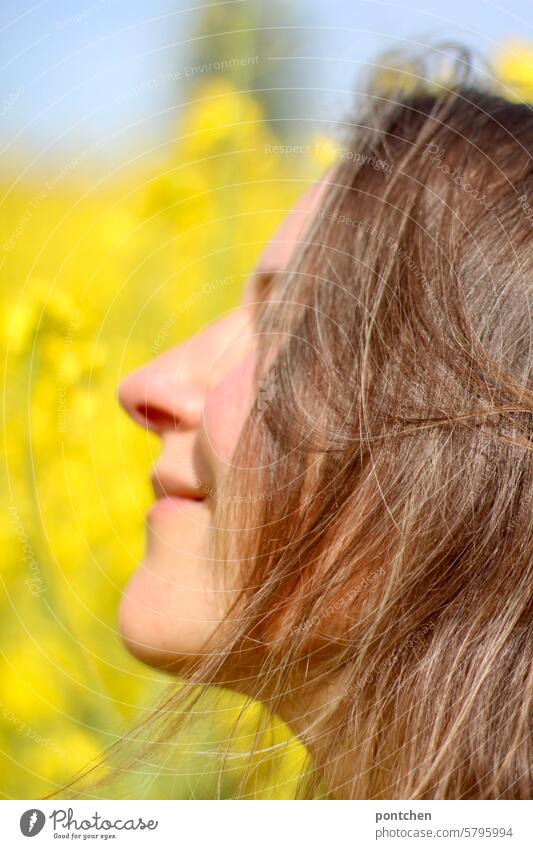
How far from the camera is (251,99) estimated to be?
1.70 ft

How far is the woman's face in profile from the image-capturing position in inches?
16.5

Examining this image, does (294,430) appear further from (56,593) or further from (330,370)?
(56,593)

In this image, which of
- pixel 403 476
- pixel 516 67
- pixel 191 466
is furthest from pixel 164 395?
pixel 516 67

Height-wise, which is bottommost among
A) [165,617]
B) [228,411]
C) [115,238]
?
[165,617]

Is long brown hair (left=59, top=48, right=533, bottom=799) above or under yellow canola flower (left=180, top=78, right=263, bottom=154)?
under

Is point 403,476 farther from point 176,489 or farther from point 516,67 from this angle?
point 516,67

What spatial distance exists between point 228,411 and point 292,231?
106mm

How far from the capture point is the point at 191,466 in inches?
17.2

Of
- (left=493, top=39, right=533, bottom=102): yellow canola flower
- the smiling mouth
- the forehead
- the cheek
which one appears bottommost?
the smiling mouth

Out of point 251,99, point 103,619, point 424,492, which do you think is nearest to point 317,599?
point 424,492

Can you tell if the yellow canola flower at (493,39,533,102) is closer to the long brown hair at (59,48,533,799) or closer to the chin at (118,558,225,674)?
the long brown hair at (59,48,533,799)

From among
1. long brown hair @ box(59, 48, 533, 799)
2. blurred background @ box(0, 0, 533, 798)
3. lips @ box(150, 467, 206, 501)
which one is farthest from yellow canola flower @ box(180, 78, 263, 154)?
lips @ box(150, 467, 206, 501)

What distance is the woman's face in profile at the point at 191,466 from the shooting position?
0.42 m

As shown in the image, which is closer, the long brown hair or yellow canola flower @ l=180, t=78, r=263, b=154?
the long brown hair
